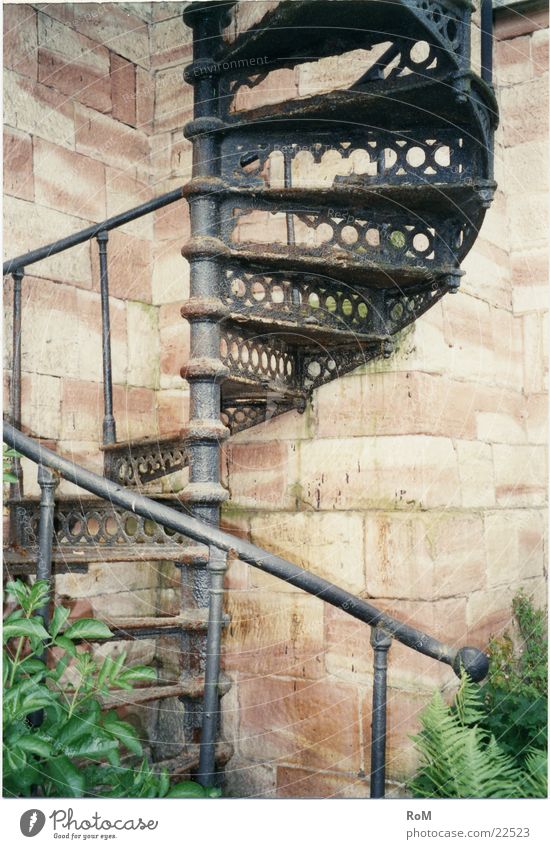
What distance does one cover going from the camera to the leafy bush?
7.48 feet

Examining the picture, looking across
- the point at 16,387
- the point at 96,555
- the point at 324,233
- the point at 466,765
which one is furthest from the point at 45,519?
the point at 324,233

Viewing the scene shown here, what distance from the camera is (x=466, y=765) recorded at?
7.55 feet

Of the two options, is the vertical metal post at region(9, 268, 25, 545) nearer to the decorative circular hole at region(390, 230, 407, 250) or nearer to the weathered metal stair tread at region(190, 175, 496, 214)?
the weathered metal stair tread at region(190, 175, 496, 214)

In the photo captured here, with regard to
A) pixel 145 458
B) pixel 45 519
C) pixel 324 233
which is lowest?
pixel 45 519

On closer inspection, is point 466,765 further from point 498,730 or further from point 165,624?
point 165,624

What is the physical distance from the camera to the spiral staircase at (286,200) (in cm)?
248

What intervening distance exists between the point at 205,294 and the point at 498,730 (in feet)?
5.46

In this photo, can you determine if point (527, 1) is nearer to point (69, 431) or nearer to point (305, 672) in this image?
point (69, 431)

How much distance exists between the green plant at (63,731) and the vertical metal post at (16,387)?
2.83 feet

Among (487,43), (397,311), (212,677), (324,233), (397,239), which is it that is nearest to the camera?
(212,677)

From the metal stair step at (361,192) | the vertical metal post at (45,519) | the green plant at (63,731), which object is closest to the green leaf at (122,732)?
the green plant at (63,731)

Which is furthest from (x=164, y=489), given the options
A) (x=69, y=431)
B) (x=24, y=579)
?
(x=24, y=579)

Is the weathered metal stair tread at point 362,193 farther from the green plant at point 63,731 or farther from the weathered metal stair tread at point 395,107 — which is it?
the green plant at point 63,731

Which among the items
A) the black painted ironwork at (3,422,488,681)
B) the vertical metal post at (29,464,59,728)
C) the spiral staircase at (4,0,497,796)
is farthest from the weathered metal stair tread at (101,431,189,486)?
the vertical metal post at (29,464,59,728)
